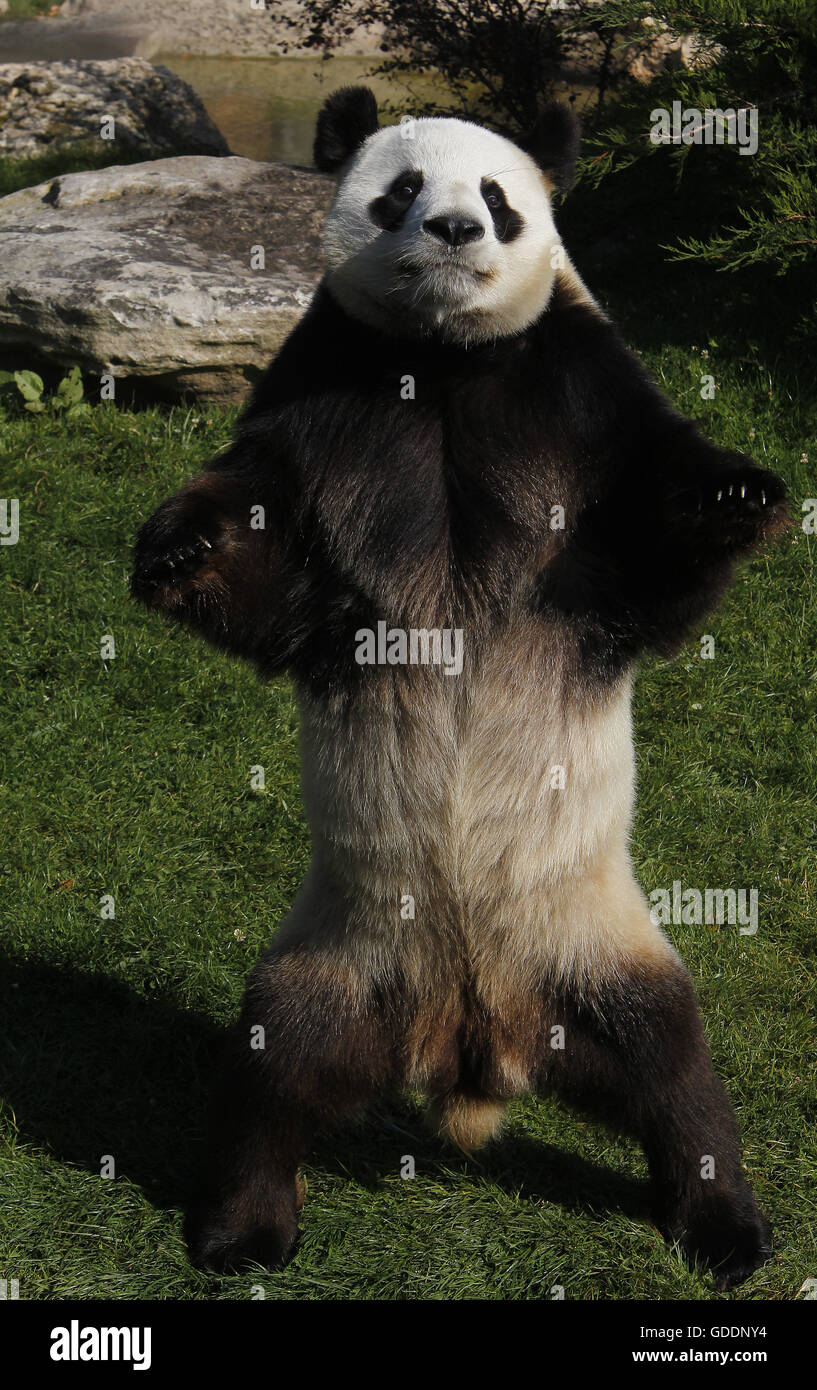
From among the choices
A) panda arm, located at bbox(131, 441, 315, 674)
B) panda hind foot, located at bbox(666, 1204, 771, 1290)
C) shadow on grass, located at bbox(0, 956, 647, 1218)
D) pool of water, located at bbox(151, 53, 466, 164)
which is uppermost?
pool of water, located at bbox(151, 53, 466, 164)

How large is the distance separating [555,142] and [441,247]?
81 cm

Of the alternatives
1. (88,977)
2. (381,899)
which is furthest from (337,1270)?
(88,977)

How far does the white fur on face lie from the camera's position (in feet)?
11.4

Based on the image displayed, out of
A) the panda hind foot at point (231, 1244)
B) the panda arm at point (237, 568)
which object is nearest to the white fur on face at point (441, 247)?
the panda arm at point (237, 568)

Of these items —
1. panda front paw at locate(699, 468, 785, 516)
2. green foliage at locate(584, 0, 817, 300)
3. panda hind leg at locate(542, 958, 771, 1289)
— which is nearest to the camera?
panda front paw at locate(699, 468, 785, 516)

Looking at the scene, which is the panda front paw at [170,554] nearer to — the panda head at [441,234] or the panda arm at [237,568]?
the panda arm at [237,568]

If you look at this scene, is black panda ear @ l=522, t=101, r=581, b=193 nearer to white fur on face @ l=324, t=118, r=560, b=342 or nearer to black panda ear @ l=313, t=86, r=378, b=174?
white fur on face @ l=324, t=118, r=560, b=342

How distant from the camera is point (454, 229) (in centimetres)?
342

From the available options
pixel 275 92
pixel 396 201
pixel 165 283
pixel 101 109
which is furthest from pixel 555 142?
pixel 275 92

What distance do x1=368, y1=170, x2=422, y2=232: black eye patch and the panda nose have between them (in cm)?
21

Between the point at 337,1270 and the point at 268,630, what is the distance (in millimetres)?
1763

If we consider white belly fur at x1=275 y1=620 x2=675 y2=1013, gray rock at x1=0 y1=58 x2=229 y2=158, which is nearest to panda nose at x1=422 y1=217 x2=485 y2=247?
white belly fur at x1=275 y1=620 x2=675 y2=1013

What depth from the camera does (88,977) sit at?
488 centimetres
